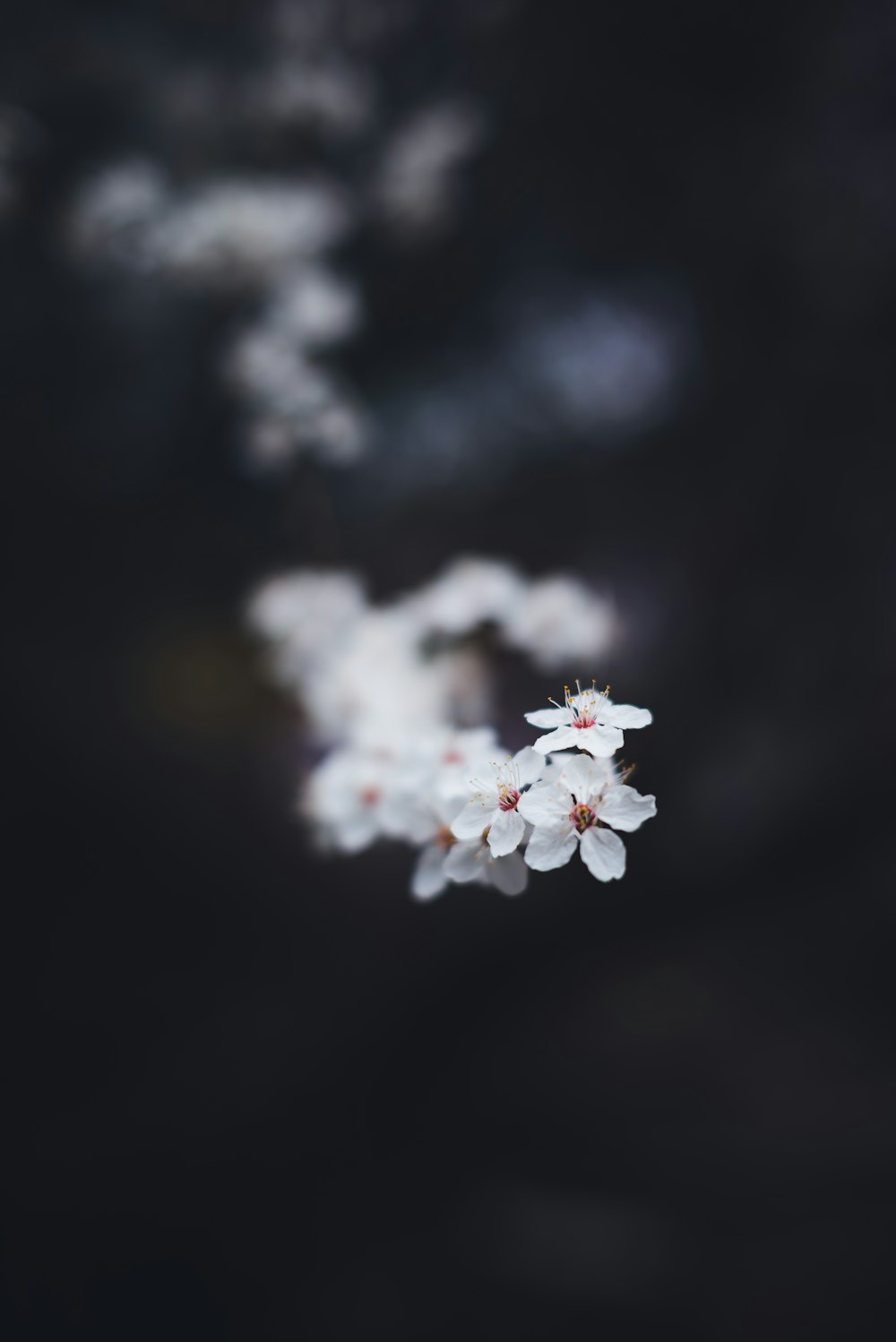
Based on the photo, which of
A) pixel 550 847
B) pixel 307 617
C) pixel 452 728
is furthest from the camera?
pixel 307 617

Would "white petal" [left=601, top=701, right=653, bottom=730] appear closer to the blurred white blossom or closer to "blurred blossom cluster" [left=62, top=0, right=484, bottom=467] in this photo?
"blurred blossom cluster" [left=62, top=0, right=484, bottom=467]

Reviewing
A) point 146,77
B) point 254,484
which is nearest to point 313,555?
point 254,484

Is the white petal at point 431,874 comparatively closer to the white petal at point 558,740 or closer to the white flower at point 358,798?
the white flower at point 358,798

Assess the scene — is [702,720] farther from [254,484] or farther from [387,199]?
[387,199]

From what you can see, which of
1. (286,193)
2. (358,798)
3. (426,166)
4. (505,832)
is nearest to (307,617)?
(358,798)

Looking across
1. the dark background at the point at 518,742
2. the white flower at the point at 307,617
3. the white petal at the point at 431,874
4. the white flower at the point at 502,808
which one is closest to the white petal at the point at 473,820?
the white flower at the point at 502,808

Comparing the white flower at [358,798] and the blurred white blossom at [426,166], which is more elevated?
the blurred white blossom at [426,166]

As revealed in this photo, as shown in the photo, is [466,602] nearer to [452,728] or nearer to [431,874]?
[452,728]
